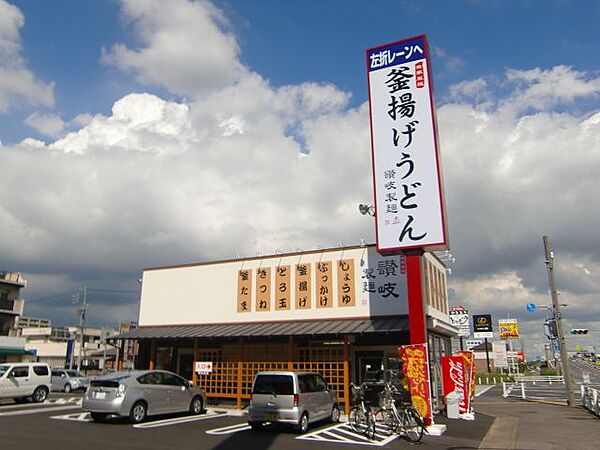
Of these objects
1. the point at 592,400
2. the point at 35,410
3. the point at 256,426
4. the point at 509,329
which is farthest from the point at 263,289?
the point at 509,329

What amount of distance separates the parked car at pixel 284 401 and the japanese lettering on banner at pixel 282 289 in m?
6.98

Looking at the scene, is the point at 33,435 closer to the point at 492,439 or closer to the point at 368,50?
the point at 492,439

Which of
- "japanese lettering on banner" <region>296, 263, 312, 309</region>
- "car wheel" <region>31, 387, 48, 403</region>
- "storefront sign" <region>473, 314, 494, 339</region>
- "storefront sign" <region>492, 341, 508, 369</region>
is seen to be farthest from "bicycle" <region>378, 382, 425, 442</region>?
"storefront sign" <region>492, 341, 508, 369</region>

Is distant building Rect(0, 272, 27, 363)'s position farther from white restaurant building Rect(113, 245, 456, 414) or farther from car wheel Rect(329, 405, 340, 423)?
car wheel Rect(329, 405, 340, 423)

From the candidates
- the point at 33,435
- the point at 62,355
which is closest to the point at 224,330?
the point at 33,435

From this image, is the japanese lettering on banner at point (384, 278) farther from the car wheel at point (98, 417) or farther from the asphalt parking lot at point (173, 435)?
the car wheel at point (98, 417)

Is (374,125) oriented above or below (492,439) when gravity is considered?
above

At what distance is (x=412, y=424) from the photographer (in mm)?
12273

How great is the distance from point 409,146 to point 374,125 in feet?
5.46

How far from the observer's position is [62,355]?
6875 cm

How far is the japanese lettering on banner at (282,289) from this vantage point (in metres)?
20.8

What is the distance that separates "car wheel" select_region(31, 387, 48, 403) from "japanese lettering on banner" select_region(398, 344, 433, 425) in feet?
52.8

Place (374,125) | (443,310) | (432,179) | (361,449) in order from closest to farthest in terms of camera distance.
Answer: (361,449) < (432,179) < (374,125) < (443,310)

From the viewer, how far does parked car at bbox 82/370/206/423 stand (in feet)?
44.4
